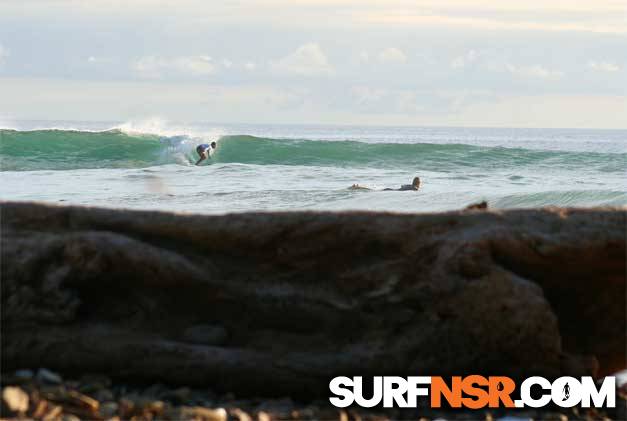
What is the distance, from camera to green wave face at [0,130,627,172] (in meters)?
29.9

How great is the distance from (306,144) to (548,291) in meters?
30.4

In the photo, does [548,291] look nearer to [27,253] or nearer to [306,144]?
[27,253]

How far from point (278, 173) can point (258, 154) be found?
322 inches

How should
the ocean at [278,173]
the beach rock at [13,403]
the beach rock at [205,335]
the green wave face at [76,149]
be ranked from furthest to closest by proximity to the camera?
the green wave face at [76,149], the ocean at [278,173], the beach rock at [205,335], the beach rock at [13,403]

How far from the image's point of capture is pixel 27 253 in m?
4.83

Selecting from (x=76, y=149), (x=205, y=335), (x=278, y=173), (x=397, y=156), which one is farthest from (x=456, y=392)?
(x=76, y=149)

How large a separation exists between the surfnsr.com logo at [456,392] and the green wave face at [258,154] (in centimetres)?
2389

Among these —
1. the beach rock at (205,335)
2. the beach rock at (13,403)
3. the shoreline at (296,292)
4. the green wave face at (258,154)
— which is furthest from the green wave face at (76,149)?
the beach rock at (13,403)

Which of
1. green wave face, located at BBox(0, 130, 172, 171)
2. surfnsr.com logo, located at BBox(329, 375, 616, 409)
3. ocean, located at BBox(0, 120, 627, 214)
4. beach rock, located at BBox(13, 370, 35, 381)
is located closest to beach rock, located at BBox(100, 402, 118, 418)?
beach rock, located at BBox(13, 370, 35, 381)

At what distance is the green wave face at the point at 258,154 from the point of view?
1176 inches

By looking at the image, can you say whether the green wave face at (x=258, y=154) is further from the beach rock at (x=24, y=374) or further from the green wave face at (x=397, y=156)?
the beach rock at (x=24, y=374)

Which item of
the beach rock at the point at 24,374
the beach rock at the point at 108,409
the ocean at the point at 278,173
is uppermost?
the beach rock at the point at 24,374

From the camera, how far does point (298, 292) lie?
4977 mm

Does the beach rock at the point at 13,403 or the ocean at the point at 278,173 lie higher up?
the beach rock at the point at 13,403
